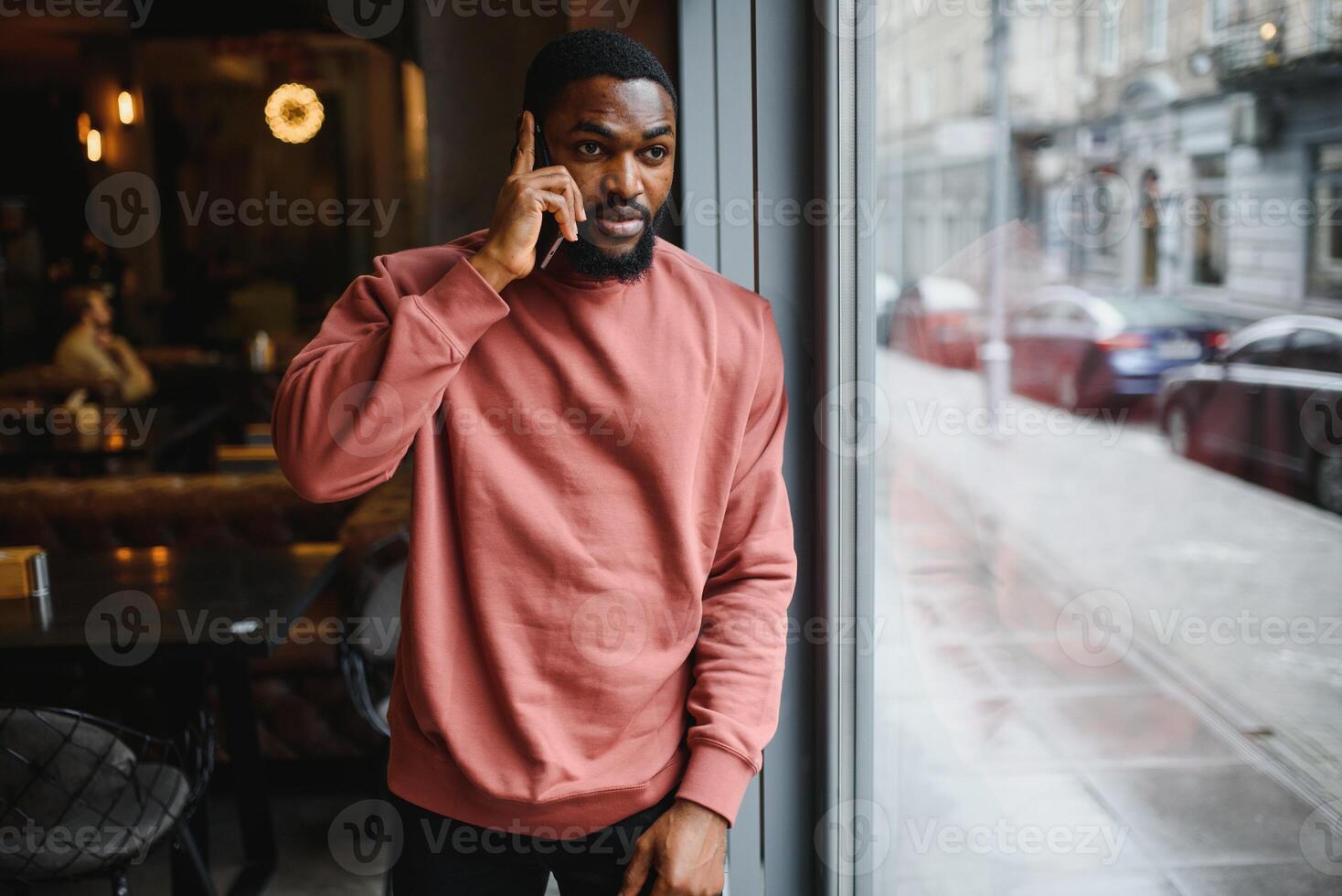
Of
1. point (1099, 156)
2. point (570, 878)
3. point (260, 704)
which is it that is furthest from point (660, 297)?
point (260, 704)

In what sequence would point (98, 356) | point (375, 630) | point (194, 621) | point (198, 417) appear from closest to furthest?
point (194, 621)
point (375, 630)
point (198, 417)
point (98, 356)

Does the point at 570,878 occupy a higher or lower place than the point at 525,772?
lower

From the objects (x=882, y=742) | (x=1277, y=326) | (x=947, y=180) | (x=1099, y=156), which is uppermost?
(x=947, y=180)

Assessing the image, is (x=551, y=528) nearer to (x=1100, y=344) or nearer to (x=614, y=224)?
(x=614, y=224)

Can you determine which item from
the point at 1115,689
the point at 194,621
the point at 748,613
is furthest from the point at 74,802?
the point at 1115,689

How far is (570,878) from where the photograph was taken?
1.30 metres

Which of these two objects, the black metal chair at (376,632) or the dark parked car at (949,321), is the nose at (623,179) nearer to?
the black metal chair at (376,632)

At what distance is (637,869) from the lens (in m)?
1.24

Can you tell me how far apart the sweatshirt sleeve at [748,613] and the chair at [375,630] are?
4.08 ft

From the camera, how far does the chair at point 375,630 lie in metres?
2.45

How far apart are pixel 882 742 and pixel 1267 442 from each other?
43.9 inches

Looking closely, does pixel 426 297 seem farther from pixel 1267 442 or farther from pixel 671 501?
pixel 1267 442

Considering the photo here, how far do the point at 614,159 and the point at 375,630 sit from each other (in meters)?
1.77

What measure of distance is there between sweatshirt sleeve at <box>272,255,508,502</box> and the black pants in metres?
0.41
